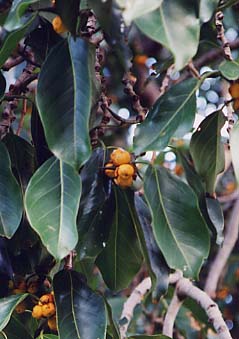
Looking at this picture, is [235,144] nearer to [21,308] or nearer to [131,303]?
[21,308]

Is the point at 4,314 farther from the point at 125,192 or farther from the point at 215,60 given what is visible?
the point at 215,60

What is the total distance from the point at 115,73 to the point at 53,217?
161 centimetres

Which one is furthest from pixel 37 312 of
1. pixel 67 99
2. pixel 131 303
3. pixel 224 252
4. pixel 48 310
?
pixel 224 252

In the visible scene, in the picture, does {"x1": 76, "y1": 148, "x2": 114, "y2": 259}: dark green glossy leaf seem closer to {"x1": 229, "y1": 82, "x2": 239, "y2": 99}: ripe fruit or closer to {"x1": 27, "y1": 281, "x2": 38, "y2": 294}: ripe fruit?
{"x1": 27, "y1": 281, "x2": 38, "y2": 294}: ripe fruit

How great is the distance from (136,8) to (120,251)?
0.53 meters

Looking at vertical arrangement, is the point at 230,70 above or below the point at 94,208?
above

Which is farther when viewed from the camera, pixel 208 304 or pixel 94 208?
pixel 208 304

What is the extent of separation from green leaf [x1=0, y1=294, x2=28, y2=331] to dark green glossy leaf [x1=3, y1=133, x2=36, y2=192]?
0.18 metres

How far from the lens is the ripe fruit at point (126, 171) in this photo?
3.26 feet

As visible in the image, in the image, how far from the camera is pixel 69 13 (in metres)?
0.86

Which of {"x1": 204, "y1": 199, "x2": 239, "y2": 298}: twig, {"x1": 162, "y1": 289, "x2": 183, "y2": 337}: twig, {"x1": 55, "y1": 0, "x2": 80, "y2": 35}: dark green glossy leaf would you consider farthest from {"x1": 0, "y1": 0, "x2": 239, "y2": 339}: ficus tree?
{"x1": 204, "y1": 199, "x2": 239, "y2": 298}: twig

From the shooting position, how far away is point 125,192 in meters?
1.10

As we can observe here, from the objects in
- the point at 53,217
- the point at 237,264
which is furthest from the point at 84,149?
the point at 237,264

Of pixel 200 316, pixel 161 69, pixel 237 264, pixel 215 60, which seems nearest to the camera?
pixel 161 69
